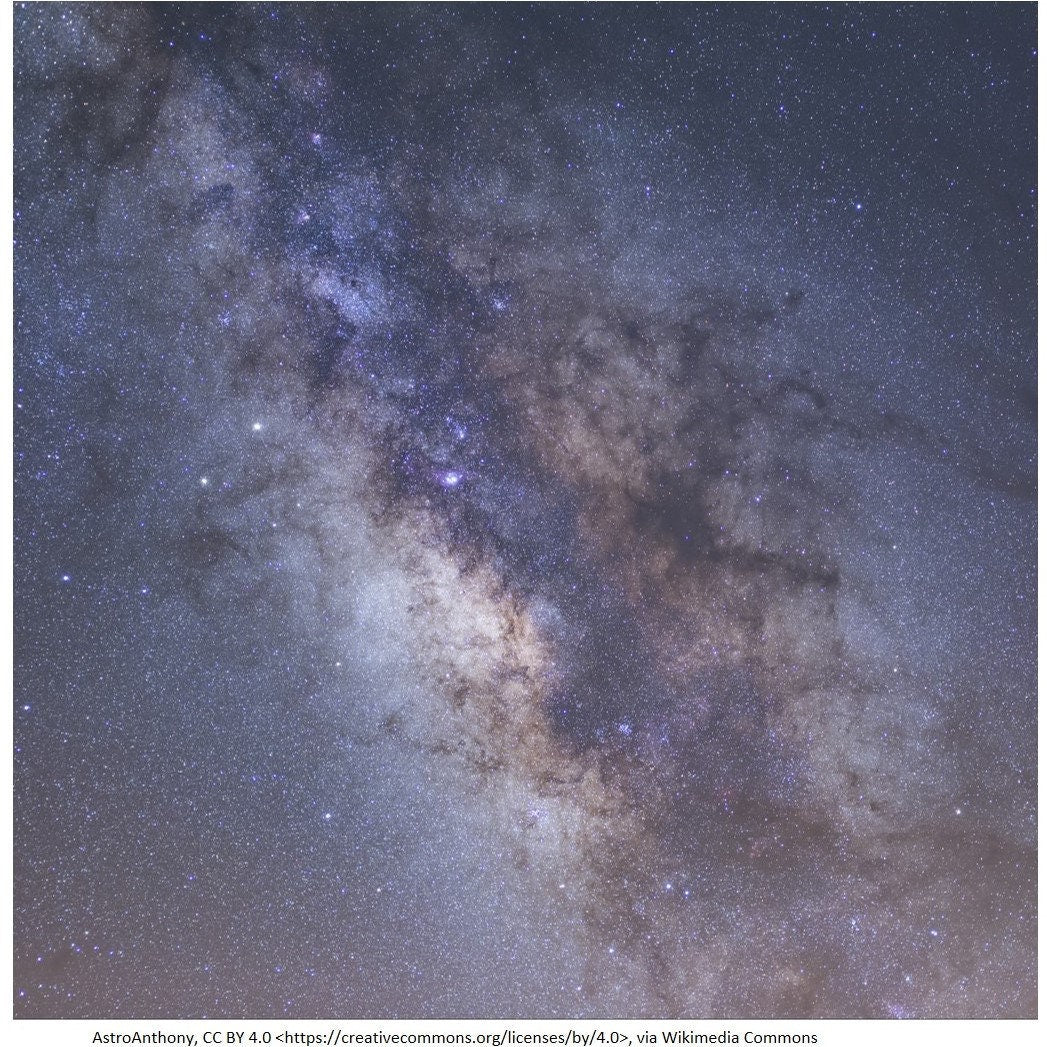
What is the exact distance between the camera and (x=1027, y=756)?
4562mm

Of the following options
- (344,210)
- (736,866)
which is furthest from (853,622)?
(344,210)

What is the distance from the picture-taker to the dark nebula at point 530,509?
438 centimetres

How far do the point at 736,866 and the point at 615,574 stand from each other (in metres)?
2.49

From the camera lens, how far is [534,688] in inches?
185

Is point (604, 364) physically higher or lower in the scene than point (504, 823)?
higher

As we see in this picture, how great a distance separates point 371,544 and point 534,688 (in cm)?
168

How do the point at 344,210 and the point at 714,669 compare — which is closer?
the point at 344,210

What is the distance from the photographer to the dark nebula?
172 inches

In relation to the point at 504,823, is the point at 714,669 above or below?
above

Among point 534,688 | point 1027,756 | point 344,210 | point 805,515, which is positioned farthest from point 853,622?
point 344,210

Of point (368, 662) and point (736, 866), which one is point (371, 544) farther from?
point (736, 866)

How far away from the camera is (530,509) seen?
15.0 ft

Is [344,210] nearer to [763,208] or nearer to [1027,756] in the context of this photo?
[763,208]

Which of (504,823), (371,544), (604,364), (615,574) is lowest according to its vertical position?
(504,823)
